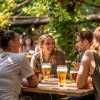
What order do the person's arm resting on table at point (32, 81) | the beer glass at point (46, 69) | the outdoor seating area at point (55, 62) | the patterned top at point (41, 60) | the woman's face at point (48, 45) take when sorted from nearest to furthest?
the outdoor seating area at point (55, 62) → the person's arm resting on table at point (32, 81) → the beer glass at point (46, 69) → the patterned top at point (41, 60) → the woman's face at point (48, 45)

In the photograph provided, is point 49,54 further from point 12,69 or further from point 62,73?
point 12,69

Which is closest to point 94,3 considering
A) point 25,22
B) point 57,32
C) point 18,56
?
point 57,32

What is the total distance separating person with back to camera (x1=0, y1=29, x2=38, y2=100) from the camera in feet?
8.99

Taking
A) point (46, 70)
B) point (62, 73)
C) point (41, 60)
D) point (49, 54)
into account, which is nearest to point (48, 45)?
point (49, 54)

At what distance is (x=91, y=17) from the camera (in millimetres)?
8375

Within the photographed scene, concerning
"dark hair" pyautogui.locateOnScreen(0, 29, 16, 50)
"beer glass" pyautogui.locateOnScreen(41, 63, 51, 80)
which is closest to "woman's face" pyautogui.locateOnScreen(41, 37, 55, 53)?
"beer glass" pyautogui.locateOnScreen(41, 63, 51, 80)

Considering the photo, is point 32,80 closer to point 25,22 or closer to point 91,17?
point 91,17

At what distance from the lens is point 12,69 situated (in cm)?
280

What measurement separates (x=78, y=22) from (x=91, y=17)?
2.46 m

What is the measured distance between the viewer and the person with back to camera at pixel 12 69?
274 centimetres

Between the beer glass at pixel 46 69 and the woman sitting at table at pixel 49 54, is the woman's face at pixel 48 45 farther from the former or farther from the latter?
the beer glass at pixel 46 69

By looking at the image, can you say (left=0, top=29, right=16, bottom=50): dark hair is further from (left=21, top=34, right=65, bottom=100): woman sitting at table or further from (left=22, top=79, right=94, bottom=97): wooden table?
(left=21, top=34, right=65, bottom=100): woman sitting at table

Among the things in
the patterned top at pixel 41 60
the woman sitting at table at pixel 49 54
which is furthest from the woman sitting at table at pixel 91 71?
the woman sitting at table at pixel 49 54

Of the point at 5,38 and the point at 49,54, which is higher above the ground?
the point at 5,38
